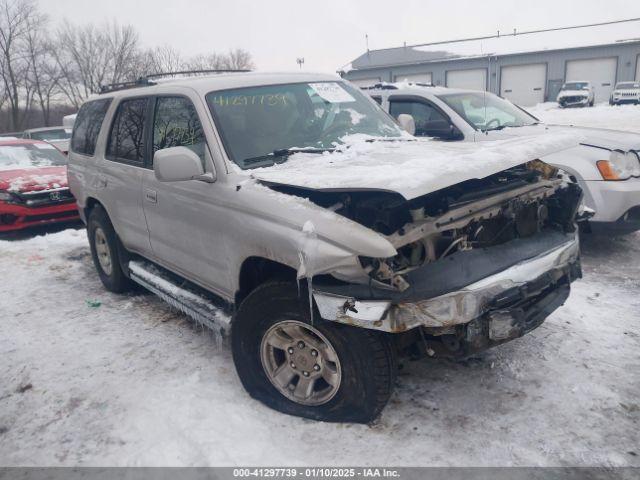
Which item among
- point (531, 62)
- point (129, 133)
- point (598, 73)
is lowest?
point (129, 133)

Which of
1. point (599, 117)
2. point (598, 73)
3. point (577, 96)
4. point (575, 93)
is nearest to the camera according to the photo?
point (599, 117)

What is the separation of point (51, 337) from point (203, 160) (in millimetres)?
2175

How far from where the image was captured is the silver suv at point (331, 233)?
2.54 meters

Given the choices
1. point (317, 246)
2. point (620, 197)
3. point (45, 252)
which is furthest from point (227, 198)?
point (45, 252)

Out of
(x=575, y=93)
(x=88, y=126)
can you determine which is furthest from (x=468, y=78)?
(x=88, y=126)

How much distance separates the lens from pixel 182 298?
3.90m

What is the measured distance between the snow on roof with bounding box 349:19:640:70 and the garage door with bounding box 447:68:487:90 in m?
1.11

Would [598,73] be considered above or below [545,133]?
above

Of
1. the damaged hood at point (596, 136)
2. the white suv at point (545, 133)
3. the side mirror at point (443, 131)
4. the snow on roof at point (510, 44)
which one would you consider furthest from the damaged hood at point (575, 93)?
the side mirror at point (443, 131)

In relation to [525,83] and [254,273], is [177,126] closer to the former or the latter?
[254,273]

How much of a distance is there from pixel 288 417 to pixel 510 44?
41667 millimetres

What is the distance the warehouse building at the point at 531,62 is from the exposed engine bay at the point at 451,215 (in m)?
34.4

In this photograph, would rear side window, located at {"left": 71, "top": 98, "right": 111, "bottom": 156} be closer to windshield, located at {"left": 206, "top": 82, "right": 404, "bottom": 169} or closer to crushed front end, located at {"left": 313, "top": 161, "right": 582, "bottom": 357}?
windshield, located at {"left": 206, "top": 82, "right": 404, "bottom": 169}

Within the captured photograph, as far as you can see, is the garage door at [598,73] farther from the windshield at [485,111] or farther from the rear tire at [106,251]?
the rear tire at [106,251]
